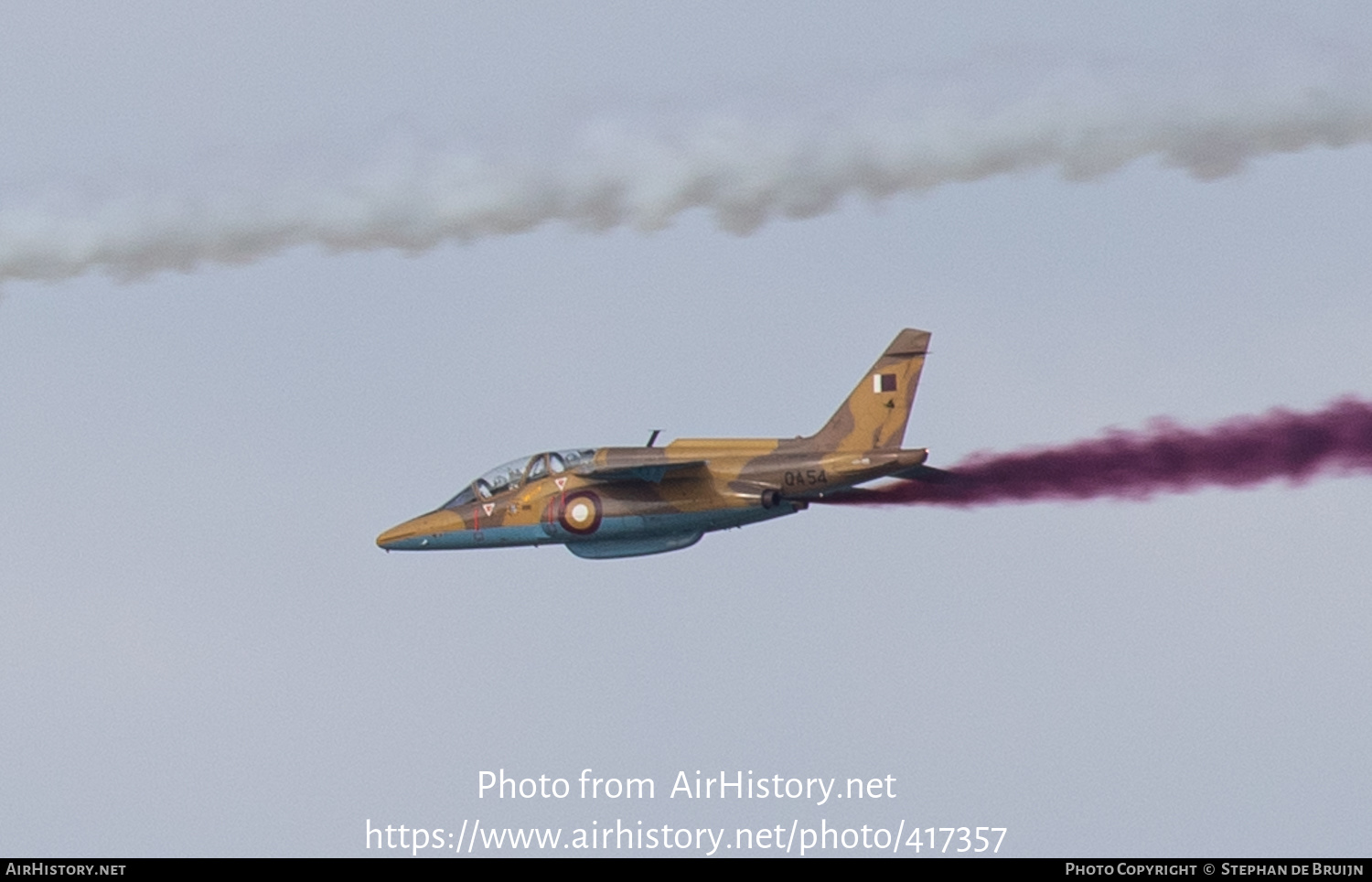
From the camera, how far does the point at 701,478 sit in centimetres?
4694

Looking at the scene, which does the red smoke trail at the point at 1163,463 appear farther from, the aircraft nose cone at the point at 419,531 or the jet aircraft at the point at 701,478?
the aircraft nose cone at the point at 419,531

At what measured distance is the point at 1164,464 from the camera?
4678 cm

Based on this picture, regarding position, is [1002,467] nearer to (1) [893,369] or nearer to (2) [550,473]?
(1) [893,369]

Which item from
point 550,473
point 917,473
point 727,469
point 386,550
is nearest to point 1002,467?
point 917,473

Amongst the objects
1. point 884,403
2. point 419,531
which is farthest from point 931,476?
point 419,531

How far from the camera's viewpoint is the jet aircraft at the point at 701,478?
46406 millimetres

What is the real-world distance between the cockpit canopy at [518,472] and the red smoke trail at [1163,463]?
4.65 metres

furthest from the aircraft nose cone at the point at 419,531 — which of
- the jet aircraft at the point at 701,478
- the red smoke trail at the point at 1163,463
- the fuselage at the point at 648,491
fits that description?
the red smoke trail at the point at 1163,463

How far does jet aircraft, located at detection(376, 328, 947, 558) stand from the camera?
46.4 meters

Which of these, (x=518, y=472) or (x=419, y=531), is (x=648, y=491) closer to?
(x=518, y=472)

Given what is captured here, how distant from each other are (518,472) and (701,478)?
3.93m

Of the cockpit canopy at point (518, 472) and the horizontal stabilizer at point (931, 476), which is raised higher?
the cockpit canopy at point (518, 472)

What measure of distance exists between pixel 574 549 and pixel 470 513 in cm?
219
